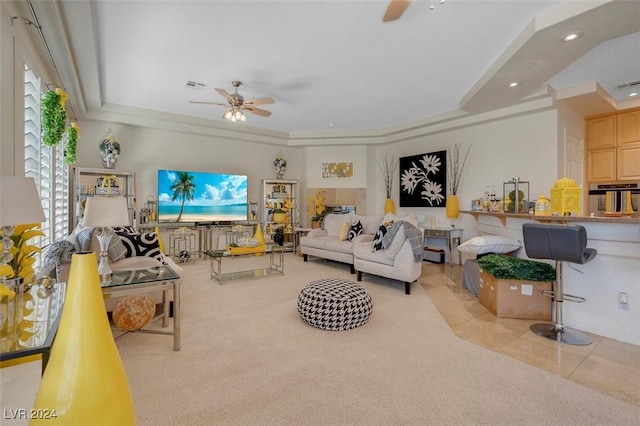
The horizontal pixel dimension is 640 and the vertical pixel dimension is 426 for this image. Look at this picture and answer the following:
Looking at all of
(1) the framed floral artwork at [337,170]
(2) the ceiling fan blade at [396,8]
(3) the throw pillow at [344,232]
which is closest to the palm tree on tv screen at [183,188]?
(1) the framed floral artwork at [337,170]

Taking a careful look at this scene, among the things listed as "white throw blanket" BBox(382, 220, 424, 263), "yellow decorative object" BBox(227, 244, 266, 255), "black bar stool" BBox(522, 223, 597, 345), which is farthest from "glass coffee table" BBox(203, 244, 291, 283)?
"black bar stool" BBox(522, 223, 597, 345)

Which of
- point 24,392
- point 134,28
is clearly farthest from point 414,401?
point 134,28

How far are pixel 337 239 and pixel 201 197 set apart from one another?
117 inches

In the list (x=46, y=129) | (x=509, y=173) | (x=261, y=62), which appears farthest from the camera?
(x=509, y=173)

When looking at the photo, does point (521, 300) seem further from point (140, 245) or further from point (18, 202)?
point (140, 245)

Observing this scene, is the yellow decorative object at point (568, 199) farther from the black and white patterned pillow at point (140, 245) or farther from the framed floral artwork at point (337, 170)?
the framed floral artwork at point (337, 170)

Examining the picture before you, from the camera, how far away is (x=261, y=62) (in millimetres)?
3615

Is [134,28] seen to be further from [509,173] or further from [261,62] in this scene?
[509,173]

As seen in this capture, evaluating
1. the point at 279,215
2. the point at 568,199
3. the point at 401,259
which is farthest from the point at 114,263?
the point at 568,199

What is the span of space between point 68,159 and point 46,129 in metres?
1.29

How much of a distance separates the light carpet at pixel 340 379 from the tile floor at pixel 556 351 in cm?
13

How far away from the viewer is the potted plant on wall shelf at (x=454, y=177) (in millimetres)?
5602

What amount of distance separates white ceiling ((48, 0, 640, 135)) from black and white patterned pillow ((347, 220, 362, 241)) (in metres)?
2.08

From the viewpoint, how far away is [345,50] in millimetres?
3330
